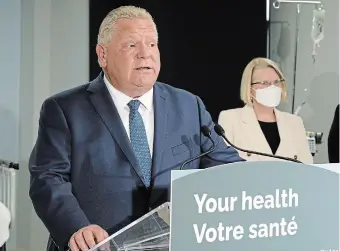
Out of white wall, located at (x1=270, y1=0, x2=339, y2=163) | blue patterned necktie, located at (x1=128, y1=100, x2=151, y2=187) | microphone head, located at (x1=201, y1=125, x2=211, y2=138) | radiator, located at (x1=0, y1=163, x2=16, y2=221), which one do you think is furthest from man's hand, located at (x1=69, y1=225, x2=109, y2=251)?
white wall, located at (x1=270, y1=0, x2=339, y2=163)

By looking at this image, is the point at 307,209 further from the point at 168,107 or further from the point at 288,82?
the point at 288,82

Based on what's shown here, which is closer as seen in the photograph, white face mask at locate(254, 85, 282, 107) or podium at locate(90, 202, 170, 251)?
podium at locate(90, 202, 170, 251)

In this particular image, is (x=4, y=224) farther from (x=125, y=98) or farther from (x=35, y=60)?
(x=125, y=98)

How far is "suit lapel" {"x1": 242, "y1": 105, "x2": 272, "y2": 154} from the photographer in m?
2.86

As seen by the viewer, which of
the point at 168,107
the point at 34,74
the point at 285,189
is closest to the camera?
the point at 285,189

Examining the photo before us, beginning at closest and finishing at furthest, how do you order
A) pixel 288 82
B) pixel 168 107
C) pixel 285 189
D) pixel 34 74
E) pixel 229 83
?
1. pixel 285 189
2. pixel 168 107
3. pixel 34 74
4. pixel 229 83
5. pixel 288 82

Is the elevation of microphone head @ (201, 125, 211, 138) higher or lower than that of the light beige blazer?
higher

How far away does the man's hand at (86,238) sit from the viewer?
1085 mm

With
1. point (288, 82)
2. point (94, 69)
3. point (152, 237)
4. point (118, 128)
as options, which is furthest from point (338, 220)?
point (288, 82)

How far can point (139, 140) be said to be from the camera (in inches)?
55.6

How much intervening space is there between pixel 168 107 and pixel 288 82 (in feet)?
8.42

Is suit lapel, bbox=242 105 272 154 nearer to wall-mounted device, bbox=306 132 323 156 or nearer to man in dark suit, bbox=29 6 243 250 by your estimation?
wall-mounted device, bbox=306 132 323 156

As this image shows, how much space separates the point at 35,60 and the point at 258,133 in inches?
51.0

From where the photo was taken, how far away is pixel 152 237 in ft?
3.45
